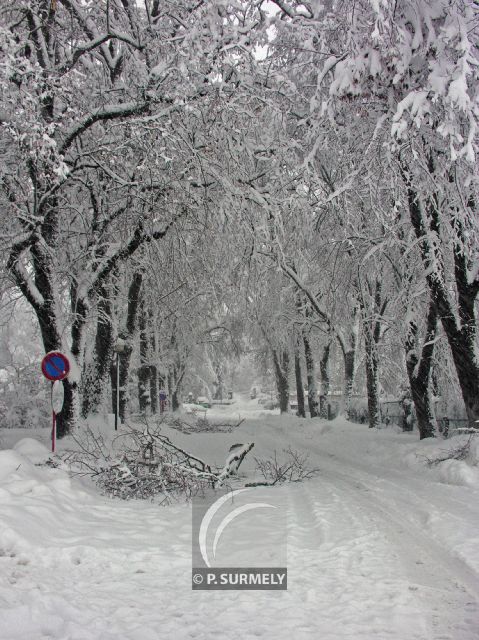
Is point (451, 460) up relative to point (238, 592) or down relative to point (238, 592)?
up

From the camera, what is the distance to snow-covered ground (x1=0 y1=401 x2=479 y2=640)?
380cm

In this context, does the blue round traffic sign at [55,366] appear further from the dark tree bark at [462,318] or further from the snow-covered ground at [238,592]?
the dark tree bark at [462,318]

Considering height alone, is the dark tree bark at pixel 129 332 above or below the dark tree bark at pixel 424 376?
above

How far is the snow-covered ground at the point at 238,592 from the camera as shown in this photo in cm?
380

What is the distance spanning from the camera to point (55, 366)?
8898mm

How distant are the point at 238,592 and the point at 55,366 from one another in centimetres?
548

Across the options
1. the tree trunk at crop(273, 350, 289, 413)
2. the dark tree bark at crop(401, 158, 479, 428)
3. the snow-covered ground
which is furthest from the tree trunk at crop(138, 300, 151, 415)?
the snow-covered ground

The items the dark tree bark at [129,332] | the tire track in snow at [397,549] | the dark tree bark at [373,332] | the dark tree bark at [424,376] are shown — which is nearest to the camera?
the tire track in snow at [397,549]

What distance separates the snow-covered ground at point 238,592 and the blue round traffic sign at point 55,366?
1144mm

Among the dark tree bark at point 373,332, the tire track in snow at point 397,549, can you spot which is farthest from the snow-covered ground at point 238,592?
the dark tree bark at point 373,332

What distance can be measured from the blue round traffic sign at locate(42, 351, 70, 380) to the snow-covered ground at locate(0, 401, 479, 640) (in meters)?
1.14

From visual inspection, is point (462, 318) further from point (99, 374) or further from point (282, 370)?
point (282, 370)

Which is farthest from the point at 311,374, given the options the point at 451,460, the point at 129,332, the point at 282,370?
the point at 451,460

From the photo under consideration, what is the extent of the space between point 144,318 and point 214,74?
17.6m
